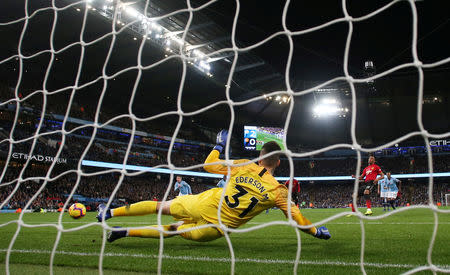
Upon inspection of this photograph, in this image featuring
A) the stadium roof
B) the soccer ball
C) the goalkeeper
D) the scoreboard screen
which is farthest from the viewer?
the scoreboard screen

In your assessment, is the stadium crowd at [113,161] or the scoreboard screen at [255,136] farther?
the scoreboard screen at [255,136]

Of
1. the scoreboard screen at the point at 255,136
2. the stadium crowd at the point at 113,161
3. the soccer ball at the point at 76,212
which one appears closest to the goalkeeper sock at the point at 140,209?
the soccer ball at the point at 76,212

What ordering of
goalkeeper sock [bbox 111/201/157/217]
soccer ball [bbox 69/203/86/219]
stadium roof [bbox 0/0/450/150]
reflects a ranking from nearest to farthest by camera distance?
goalkeeper sock [bbox 111/201/157/217], soccer ball [bbox 69/203/86/219], stadium roof [bbox 0/0/450/150]

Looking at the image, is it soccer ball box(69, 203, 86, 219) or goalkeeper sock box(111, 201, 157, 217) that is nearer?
goalkeeper sock box(111, 201, 157, 217)

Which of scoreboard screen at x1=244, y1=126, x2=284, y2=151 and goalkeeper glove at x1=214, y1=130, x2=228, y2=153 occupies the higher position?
scoreboard screen at x1=244, y1=126, x2=284, y2=151

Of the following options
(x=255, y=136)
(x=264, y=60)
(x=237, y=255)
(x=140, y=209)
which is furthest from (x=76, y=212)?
(x=255, y=136)

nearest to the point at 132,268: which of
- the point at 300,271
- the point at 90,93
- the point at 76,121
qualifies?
the point at 300,271

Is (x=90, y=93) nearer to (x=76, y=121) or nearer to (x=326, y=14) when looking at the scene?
(x=76, y=121)

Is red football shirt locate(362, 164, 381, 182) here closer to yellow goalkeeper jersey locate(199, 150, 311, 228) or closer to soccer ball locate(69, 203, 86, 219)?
yellow goalkeeper jersey locate(199, 150, 311, 228)

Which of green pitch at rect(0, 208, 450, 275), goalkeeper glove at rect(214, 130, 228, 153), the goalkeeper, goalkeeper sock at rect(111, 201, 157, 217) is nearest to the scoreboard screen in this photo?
green pitch at rect(0, 208, 450, 275)

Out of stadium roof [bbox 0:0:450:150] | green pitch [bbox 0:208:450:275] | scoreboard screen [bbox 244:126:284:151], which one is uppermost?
stadium roof [bbox 0:0:450:150]

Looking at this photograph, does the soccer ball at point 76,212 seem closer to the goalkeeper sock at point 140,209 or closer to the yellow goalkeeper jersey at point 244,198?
the goalkeeper sock at point 140,209

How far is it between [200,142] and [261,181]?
36643 mm

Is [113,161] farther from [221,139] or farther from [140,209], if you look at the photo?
[221,139]
